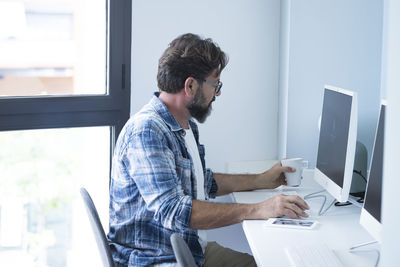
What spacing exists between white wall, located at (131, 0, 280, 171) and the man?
57cm

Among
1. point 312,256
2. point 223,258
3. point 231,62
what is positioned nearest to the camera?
point 312,256

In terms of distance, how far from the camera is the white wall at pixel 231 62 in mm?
2518

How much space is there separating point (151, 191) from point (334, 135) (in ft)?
2.40

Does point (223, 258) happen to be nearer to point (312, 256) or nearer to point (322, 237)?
point (322, 237)

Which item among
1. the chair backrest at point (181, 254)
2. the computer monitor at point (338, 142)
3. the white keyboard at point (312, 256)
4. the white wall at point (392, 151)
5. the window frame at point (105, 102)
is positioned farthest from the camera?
the window frame at point (105, 102)

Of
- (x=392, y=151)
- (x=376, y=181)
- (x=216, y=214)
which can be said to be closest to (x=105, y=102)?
(x=216, y=214)

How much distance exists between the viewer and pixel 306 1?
2477 mm

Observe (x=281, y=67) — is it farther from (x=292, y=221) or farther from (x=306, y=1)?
(x=292, y=221)

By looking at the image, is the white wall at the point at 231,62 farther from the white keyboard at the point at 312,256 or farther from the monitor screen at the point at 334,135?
the white keyboard at the point at 312,256

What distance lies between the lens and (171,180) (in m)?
1.65

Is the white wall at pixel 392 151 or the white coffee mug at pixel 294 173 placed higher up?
the white wall at pixel 392 151

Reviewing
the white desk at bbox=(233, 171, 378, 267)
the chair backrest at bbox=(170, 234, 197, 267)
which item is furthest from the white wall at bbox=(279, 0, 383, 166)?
the chair backrest at bbox=(170, 234, 197, 267)

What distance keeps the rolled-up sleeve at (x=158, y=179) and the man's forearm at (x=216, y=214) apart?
0.03m

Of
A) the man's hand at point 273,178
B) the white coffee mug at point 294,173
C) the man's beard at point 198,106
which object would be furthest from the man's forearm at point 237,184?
the man's beard at point 198,106
